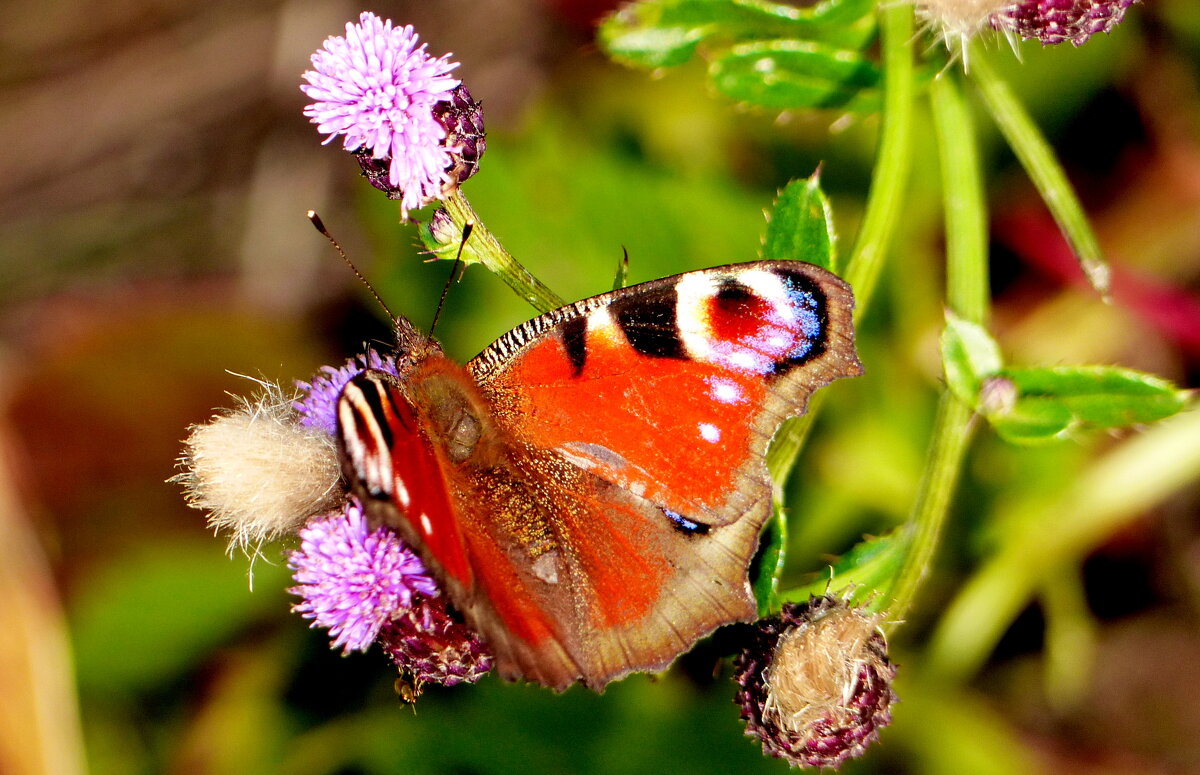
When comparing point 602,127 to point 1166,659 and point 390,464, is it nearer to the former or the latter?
point 390,464

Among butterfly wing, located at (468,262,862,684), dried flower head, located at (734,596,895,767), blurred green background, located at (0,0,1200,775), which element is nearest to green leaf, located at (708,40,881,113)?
butterfly wing, located at (468,262,862,684)

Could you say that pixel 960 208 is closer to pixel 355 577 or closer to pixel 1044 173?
pixel 1044 173

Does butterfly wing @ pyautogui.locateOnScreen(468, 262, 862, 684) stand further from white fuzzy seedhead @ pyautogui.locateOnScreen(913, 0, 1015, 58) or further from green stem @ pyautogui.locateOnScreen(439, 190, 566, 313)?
white fuzzy seedhead @ pyautogui.locateOnScreen(913, 0, 1015, 58)

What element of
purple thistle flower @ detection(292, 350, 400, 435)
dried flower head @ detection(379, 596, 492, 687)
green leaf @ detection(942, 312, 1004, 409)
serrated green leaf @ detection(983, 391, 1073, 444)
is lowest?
serrated green leaf @ detection(983, 391, 1073, 444)

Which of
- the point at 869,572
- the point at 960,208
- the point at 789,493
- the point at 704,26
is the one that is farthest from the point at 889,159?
the point at 789,493

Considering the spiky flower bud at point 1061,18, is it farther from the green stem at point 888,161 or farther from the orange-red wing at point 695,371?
the orange-red wing at point 695,371

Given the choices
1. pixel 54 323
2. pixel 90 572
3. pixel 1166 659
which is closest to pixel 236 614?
pixel 90 572
